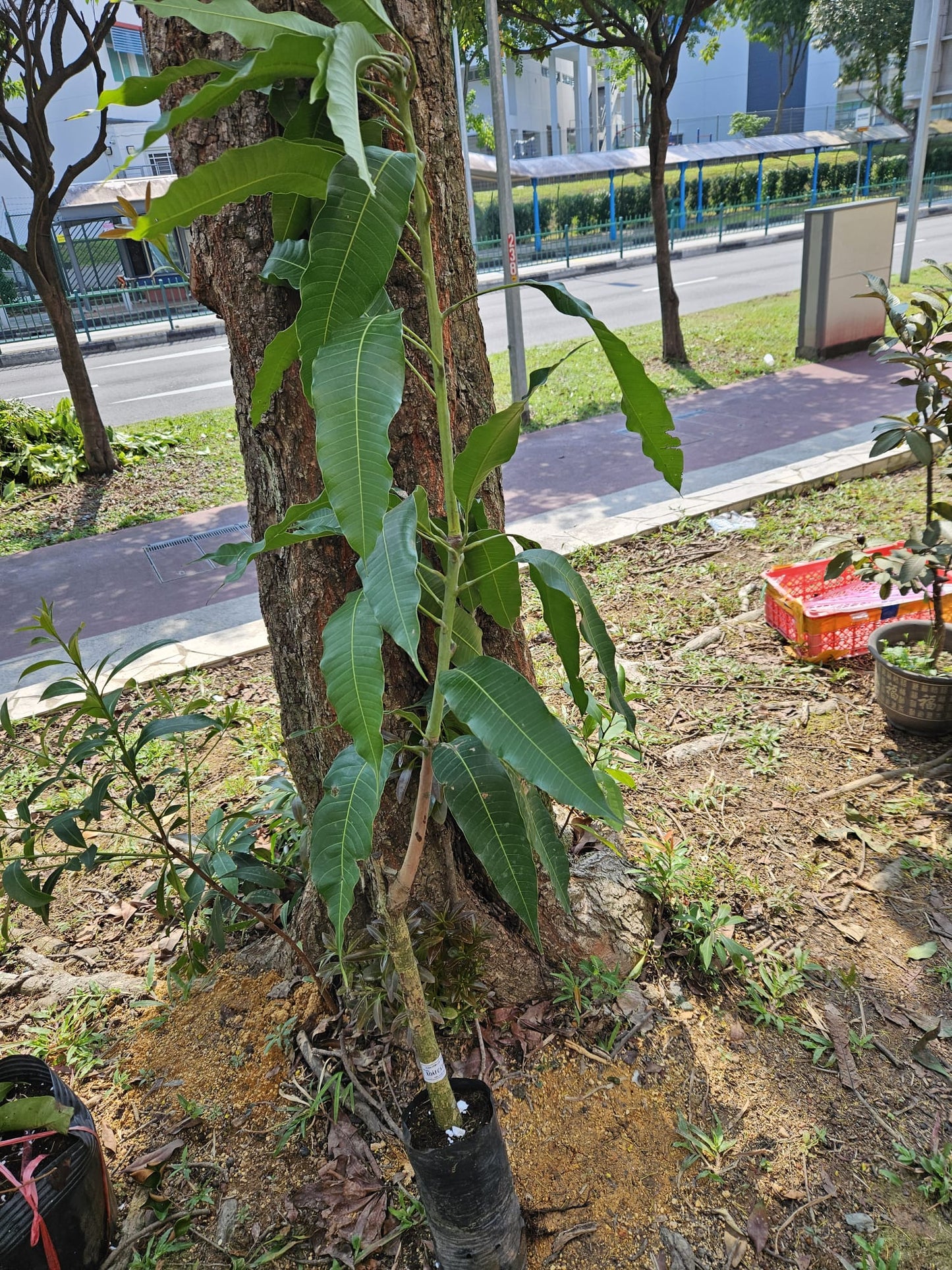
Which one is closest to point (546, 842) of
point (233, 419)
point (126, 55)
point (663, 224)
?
point (663, 224)

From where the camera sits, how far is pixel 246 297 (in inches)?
71.2

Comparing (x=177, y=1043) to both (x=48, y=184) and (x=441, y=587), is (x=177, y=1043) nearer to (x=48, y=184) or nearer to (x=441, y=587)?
(x=441, y=587)

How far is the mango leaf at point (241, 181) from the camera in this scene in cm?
105

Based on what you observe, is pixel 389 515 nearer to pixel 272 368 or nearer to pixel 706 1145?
pixel 272 368

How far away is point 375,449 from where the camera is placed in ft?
3.40

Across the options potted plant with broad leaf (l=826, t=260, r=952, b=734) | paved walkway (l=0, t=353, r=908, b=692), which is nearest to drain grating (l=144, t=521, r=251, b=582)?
paved walkway (l=0, t=353, r=908, b=692)

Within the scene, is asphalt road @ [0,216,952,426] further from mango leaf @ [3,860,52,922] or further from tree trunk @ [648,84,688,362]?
mango leaf @ [3,860,52,922]

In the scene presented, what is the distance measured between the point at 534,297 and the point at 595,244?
724 cm

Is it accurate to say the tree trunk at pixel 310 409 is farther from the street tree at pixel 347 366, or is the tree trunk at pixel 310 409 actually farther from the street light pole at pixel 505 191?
the street light pole at pixel 505 191

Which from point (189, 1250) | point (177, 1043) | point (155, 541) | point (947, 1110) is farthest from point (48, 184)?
point (947, 1110)

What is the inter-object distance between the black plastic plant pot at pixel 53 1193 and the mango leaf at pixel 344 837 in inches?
35.8

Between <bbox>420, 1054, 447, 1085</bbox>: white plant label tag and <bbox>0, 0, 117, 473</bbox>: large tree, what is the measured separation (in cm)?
710

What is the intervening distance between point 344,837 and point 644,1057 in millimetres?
1224

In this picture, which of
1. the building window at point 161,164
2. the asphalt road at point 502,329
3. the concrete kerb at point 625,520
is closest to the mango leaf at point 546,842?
the concrete kerb at point 625,520
